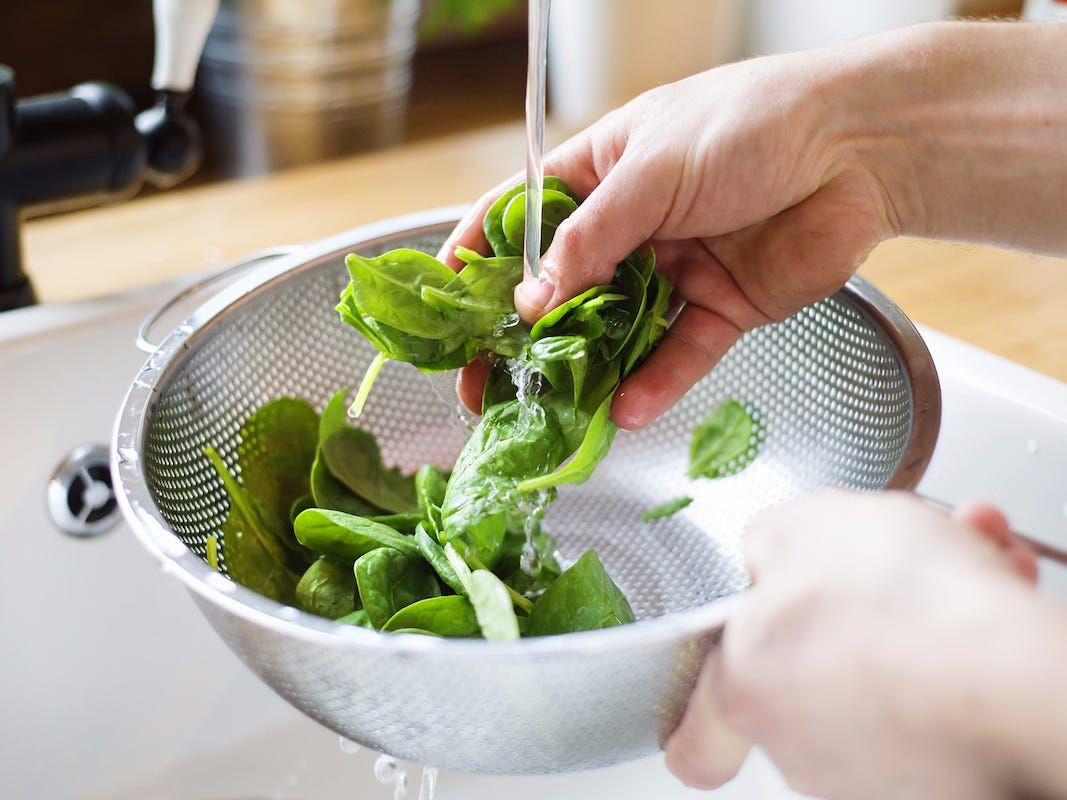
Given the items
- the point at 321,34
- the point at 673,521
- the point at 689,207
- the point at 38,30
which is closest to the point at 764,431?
the point at 673,521

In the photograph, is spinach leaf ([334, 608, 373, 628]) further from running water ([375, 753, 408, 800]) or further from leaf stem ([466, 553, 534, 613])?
running water ([375, 753, 408, 800])

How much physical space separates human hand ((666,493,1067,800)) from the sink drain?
1.59ft

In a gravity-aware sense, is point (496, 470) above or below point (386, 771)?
above

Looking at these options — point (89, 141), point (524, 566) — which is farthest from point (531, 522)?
point (89, 141)

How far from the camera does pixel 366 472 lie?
2.22 ft

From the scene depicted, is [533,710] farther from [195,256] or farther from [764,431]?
[195,256]

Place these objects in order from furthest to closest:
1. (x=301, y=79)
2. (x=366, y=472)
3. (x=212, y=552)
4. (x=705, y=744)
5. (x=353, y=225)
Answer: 1. (x=301, y=79)
2. (x=353, y=225)
3. (x=366, y=472)
4. (x=212, y=552)
5. (x=705, y=744)

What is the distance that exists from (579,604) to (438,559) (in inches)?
2.9

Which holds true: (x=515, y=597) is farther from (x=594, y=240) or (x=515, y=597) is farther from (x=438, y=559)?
(x=594, y=240)

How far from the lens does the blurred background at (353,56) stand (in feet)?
3.47

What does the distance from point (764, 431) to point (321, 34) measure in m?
0.58

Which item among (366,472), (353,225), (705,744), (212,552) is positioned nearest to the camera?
(705,744)

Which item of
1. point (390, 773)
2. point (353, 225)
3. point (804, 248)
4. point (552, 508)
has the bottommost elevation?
point (390, 773)

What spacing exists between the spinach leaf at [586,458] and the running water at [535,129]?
0.26 feet
